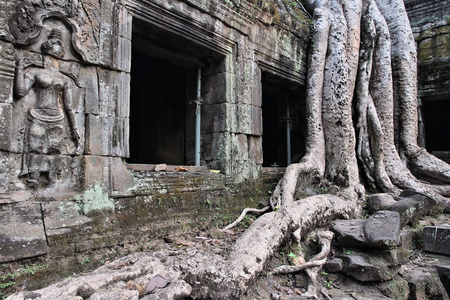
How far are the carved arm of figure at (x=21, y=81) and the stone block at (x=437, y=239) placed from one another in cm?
396

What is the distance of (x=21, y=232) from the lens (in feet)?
7.76

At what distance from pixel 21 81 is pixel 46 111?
10.6 inches

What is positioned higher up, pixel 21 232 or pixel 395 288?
pixel 21 232

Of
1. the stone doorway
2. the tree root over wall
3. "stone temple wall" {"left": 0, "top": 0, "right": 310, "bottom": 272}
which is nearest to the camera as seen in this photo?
"stone temple wall" {"left": 0, "top": 0, "right": 310, "bottom": 272}

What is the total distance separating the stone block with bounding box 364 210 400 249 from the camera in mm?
2859

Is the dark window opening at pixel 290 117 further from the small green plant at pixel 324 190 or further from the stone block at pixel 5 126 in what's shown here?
the stone block at pixel 5 126

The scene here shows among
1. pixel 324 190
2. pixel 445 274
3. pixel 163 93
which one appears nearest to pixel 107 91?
pixel 163 93

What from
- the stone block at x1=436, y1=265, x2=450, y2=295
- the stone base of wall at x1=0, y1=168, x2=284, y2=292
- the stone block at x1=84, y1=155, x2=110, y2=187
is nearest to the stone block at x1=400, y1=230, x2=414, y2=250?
the stone block at x1=436, y1=265, x2=450, y2=295

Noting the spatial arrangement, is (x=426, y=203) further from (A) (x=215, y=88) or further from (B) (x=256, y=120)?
(A) (x=215, y=88)

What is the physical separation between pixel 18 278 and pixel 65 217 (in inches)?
20.4

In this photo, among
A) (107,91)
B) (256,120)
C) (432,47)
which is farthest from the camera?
(432,47)

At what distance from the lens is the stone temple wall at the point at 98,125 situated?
2488mm

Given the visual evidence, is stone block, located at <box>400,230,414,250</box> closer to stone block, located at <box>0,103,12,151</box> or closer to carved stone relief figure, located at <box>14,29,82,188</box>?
carved stone relief figure, located at <box>14,29,82,188</box>

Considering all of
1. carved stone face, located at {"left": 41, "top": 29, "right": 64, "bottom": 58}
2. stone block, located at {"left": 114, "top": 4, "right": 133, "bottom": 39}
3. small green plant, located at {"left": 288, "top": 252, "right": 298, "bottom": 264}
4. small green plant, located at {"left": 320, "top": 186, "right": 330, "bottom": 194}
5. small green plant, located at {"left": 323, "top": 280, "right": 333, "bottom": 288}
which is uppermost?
stone block, located at {"left": 114, "top": 4, "right": 133, "bottom": 39}
